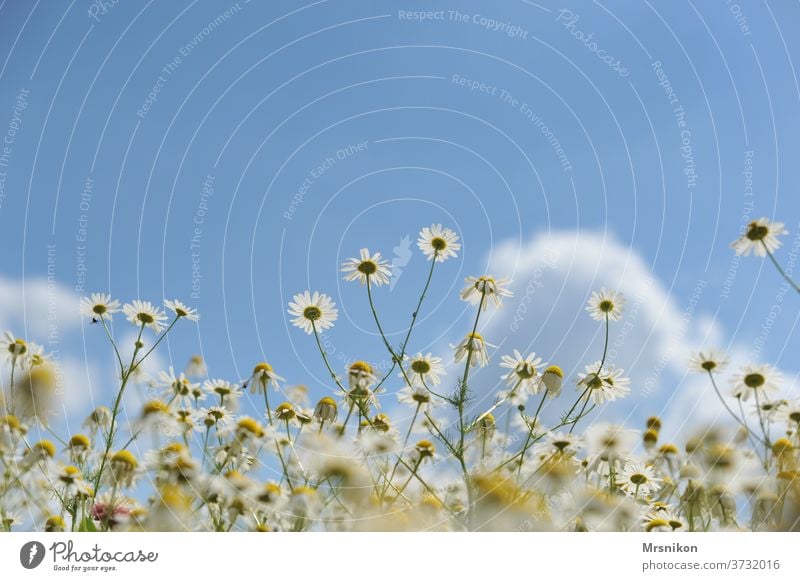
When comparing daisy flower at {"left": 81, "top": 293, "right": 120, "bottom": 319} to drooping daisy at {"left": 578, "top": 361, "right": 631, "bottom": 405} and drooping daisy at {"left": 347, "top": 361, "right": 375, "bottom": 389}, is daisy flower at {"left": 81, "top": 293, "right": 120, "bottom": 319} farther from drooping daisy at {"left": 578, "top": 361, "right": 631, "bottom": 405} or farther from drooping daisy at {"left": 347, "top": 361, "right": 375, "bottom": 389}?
drooping daisy at {"left": 578, "top": 361, "right": 631, "bottom": 405}

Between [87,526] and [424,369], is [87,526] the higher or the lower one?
the lower one

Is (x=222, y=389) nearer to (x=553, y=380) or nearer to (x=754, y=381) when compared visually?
Answer: (x=553, y=380)

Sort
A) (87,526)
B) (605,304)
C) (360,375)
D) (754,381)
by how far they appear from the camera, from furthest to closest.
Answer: (605,304)
(754,381)
(360,375)
(87,526)

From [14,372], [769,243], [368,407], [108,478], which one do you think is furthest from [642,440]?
[14,372]

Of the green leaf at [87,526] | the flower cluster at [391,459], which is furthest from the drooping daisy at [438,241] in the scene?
the green leaf at [87,526]

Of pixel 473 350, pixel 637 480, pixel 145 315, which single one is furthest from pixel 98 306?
pixel 637 480

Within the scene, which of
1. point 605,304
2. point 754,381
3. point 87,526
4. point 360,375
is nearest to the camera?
point 87,526

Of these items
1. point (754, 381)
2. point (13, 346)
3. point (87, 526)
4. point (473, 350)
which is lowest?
point (87, 526)
